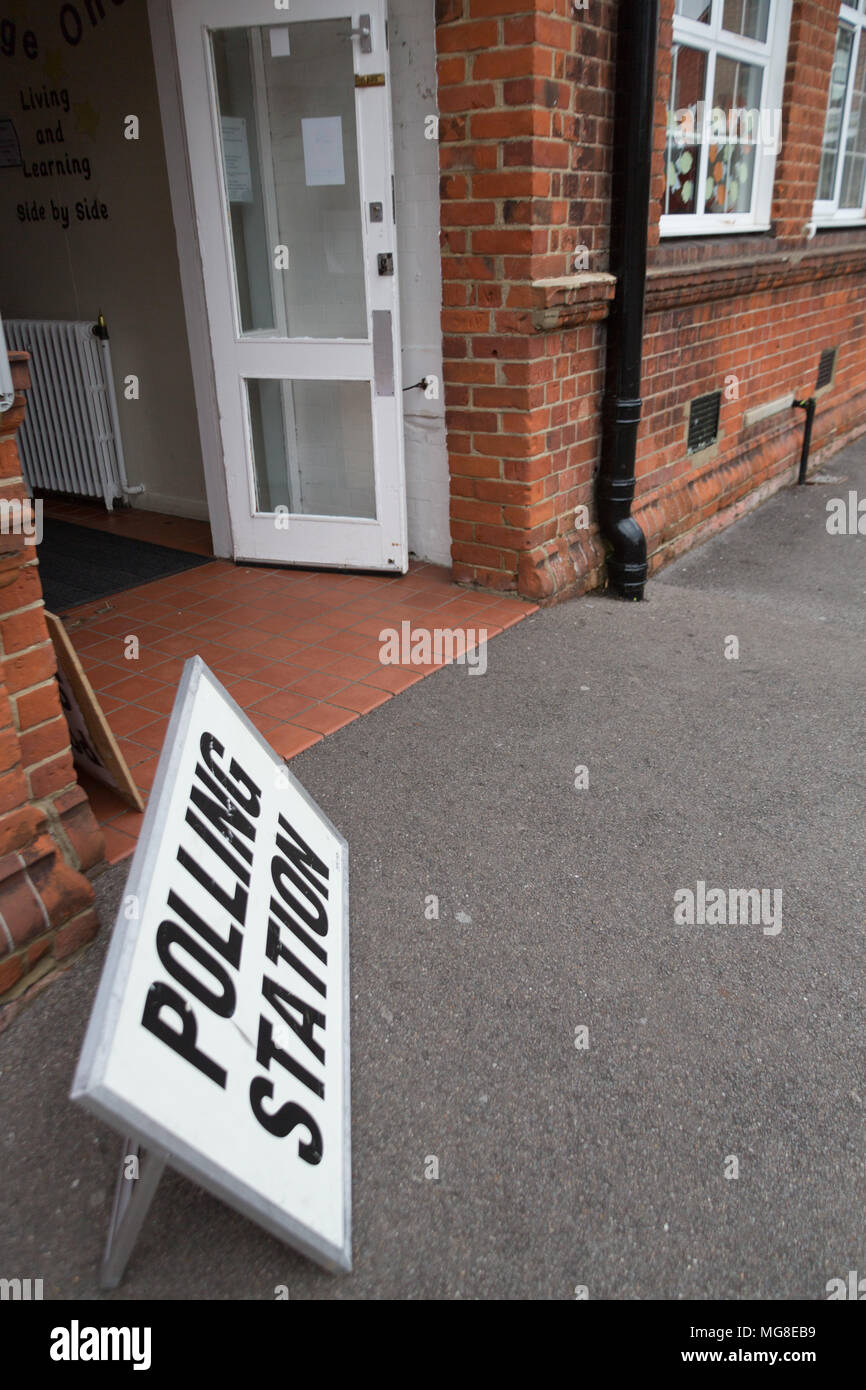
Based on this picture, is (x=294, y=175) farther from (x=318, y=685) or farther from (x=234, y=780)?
(x=234, y=780)

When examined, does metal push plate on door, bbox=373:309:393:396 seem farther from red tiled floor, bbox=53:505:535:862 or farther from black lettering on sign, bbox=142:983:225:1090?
black lettering on sign, bbox=142:983:225:1090

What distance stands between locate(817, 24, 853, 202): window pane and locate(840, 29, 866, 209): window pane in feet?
0.73

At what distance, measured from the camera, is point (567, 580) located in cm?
472

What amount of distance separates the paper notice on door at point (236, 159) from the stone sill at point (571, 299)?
1.60 metres

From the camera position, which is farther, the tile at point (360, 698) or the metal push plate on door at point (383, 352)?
the metal push plate on door at point (383, 352)

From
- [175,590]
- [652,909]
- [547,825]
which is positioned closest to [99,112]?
[175,590]

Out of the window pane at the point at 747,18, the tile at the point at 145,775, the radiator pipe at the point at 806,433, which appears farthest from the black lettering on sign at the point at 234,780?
the radiator pipe at the point at 806,433

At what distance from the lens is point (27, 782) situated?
7.54 ft

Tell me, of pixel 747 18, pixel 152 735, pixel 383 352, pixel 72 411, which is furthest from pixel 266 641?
pixel 747 18

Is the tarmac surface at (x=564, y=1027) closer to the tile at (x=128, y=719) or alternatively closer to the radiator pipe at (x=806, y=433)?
the tile at (x=128, y=719)

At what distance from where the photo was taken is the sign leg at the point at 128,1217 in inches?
64.1

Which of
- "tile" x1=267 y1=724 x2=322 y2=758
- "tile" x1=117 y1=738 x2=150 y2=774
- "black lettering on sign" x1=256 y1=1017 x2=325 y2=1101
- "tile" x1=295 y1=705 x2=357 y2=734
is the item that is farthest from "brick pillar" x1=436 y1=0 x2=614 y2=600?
"black lettering on sign" x1=256 y1=1017 x2=325 y2=1101

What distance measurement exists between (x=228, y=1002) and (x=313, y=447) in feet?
12.3

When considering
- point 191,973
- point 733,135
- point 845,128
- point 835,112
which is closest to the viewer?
point 191,973
